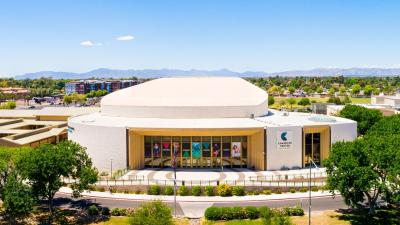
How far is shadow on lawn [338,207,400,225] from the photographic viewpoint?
41.8 meters

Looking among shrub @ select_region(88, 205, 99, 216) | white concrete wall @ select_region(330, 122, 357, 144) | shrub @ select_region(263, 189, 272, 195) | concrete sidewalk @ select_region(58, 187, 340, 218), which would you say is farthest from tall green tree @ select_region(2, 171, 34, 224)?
white concrete wall @ select_region(330, 122, 357, 144)

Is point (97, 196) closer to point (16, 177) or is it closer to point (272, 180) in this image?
point (16, 177)

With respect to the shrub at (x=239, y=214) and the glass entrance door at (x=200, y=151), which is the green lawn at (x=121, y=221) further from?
the glass entrance door at (x=200, y=151)

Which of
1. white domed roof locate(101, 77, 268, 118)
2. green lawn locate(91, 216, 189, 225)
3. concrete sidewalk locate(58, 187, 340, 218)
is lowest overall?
green lawn locate(91, 216, 189, 225)

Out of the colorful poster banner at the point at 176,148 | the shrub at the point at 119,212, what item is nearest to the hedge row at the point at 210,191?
the shrub at the point at 119,212

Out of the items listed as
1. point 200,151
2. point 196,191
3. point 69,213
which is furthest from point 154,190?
point 200,151

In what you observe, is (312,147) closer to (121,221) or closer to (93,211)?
(121,221)

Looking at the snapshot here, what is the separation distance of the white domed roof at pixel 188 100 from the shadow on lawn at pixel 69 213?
999 inches

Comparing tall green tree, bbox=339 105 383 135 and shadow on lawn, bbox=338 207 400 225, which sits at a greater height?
tall green tree, bbox=339 105 383 135

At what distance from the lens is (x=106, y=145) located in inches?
2552

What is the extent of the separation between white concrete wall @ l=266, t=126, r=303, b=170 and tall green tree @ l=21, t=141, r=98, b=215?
1078 inches

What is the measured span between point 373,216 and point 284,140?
21.7 metres

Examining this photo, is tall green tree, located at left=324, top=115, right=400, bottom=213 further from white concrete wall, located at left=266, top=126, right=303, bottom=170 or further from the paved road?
white concrete wall, located at left=266, top=126, right=303, bottom=170

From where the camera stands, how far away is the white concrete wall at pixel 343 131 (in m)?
66.8
